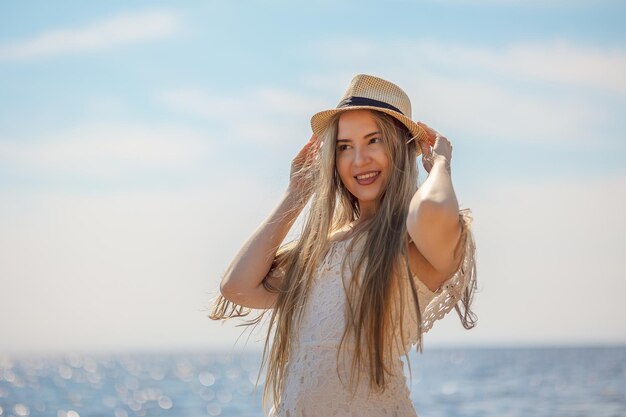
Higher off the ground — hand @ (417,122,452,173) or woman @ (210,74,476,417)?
hand @ (417,122,452,173)

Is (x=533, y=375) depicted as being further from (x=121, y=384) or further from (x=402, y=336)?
(x=402, y=336)

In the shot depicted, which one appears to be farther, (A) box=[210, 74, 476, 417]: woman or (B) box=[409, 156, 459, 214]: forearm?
(A) box=[210, 74, 476, 417]: woman

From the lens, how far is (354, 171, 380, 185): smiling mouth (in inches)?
139

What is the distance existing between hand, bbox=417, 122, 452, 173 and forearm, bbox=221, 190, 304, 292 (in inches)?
20.1

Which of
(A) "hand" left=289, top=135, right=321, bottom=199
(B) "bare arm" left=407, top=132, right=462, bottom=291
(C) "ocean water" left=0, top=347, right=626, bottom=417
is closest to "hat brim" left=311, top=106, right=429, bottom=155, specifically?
(A) "hand" left=289, top=135, right=321, bottom=199

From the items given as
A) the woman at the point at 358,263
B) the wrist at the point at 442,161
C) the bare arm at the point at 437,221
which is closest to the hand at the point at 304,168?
the woman at the point at 358,263

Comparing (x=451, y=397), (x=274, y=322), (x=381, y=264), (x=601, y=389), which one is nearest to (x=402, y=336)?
(x=381, y=264)

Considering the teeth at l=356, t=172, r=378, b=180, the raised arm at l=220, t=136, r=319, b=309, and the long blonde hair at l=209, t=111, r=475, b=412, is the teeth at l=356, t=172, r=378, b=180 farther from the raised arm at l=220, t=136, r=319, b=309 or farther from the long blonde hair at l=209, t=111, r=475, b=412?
the raised arm at l=220, t=136, r=319, b=309

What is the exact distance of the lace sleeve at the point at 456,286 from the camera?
3.23 m

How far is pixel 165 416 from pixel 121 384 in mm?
16538

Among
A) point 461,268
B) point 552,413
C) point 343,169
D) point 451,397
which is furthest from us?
point 451,397

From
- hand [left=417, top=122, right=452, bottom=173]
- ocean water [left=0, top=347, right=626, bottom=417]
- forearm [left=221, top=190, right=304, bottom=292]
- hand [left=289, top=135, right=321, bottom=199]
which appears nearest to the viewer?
hand [left=417, top=122, right=452, bottom=173]

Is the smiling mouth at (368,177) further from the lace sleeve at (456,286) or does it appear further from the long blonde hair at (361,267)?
the lace sleeve at (456,286)

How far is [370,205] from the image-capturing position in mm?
3621
